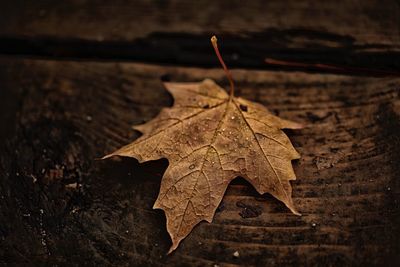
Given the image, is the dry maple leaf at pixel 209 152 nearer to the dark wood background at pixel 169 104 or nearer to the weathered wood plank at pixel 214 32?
the dark wood background at pixel 169 104

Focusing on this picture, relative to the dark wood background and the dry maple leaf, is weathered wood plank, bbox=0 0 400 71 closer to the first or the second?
the dark wood background

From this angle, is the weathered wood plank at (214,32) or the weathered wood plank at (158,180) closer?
the weathered wood plank at (158,180)

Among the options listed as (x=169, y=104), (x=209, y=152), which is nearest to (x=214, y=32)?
(x=169, y=104)

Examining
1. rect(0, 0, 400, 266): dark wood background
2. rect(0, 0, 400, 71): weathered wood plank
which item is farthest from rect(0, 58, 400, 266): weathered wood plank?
rect(0, 0, 400, 71): weathered wood plank

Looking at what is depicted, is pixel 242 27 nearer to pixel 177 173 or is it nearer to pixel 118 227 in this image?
pixel 177 173

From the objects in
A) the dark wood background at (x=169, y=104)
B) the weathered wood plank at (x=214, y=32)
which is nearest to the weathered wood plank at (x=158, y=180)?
the dark wood background at (x=169, y=104)

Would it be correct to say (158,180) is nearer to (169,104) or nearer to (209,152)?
(209,152)

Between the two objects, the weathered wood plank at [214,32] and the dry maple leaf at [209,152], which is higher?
the weathered wood plank at [214,32]
